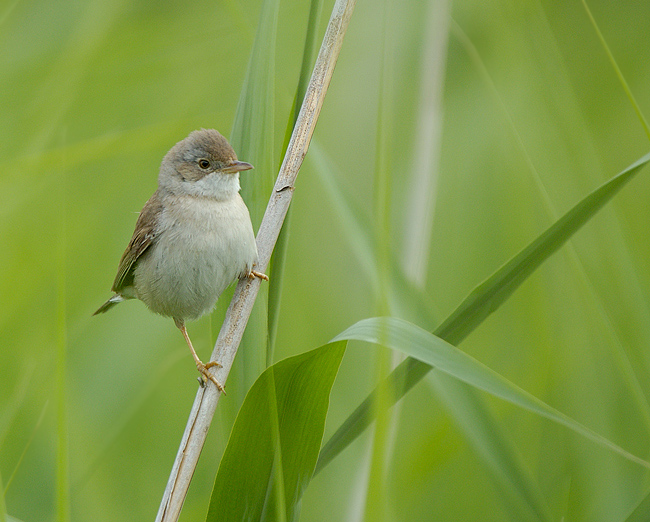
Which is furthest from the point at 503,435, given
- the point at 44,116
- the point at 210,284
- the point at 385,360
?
the point at 44,116

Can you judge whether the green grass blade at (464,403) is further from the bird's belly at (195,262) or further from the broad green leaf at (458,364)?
the bird's belly at (195,262)

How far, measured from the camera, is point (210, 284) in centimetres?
260

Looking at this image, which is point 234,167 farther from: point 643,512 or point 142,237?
point 643,512

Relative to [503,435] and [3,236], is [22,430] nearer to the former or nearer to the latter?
[3,236]

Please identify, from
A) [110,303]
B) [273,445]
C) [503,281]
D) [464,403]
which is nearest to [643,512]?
[464,403]

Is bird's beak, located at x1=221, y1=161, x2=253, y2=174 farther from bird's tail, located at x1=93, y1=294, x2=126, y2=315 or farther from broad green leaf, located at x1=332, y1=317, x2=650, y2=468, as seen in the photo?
broad green leaf, located at x1=332, y1=317, x2=650, y2=468

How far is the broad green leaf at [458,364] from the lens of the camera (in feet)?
4.49

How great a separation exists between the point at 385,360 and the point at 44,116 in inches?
83.3

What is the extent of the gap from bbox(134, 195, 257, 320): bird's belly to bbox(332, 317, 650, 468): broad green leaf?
3.71 feet

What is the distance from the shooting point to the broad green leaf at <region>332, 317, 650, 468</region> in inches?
53.9

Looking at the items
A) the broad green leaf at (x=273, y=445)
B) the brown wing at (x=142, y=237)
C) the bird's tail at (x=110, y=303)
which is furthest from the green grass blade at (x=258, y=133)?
the bird's tail at (x=110, y=303)

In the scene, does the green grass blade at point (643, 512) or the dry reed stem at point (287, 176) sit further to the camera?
the dry reed stem at point (287, 176)

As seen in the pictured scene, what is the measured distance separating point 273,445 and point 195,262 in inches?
48.1

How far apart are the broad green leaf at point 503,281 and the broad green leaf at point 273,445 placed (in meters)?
0.09
